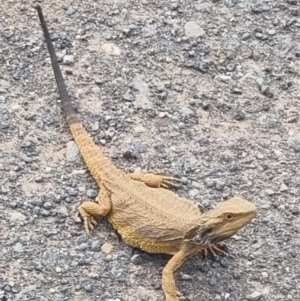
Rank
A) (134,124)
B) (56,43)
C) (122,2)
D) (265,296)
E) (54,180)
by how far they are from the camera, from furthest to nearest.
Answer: (122,2)
(56,43)
(134,124)
(54,180)
(265,296)

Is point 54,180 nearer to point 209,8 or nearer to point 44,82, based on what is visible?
point 44,82

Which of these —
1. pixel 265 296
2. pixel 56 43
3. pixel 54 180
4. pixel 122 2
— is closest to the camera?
pixel 265 296

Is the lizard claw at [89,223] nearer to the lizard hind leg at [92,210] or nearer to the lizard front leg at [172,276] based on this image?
the lizard hind leg at [92,210]

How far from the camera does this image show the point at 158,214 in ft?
18.5

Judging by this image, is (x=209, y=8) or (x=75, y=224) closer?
(x=75, y=224)

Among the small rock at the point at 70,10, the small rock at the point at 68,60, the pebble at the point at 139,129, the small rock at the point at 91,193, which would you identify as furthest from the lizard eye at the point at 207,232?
the small rock at the point at 70,10

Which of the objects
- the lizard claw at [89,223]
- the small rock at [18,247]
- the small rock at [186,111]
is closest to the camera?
the small rock at [18,247]

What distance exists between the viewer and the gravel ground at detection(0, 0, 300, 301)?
5.55 meters

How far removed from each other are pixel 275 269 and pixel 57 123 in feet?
6.25

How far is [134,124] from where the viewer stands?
6.53 m

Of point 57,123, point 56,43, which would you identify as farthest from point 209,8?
point 57,123

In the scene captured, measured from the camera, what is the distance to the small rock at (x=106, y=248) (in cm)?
566

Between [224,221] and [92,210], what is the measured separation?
921mm

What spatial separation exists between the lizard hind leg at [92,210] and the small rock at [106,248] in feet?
0.46
